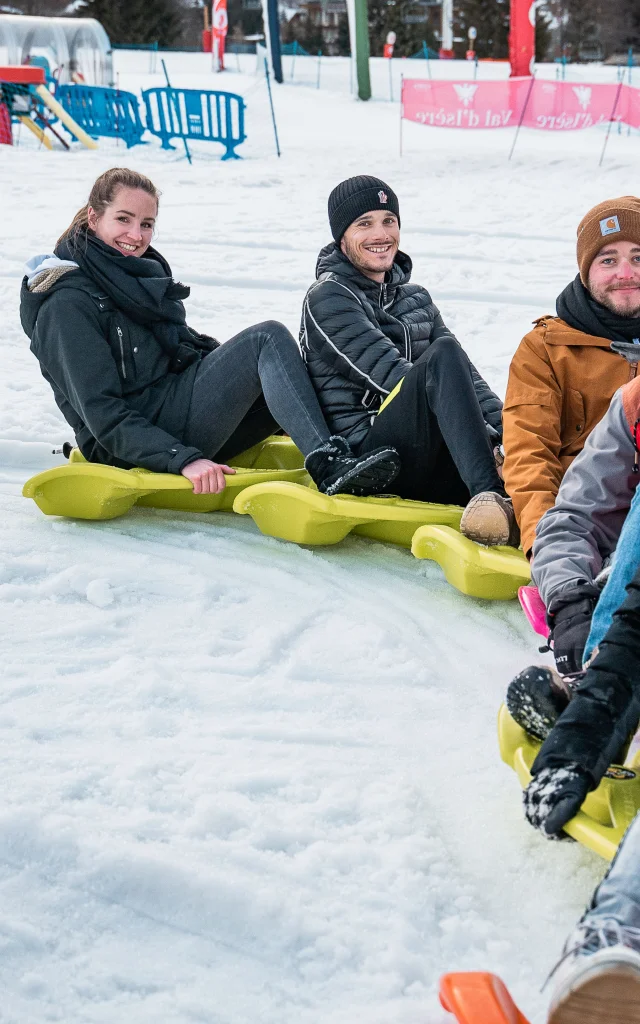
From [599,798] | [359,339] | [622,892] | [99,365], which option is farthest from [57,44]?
[622,892]

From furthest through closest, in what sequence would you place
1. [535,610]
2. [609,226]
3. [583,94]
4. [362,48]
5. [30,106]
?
1. [362,48]
2. [30,106]
3. [583,94]
4. [609,226]
5. [535,610]

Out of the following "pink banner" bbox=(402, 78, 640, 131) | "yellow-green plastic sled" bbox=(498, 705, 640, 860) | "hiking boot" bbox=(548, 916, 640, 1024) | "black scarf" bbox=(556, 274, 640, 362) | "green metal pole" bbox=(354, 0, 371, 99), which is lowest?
"yellow-green plastic sled" bbox=(498, 705, 640, 860)

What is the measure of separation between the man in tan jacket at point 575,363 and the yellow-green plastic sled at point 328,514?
1.25 feet

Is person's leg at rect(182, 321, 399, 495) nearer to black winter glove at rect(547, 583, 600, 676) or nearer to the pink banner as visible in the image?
black winter glove at rect(547, 583, 600, 676)

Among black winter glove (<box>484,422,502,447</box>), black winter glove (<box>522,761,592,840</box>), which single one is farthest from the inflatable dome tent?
black winter glove (<box>522,761,592,840</box>)

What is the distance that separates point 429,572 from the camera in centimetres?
287

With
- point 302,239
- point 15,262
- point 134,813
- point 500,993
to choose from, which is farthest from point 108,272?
point 302,239

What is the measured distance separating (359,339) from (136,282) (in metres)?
0.69

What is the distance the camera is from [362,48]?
53.7ft

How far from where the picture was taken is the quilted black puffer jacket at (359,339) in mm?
2941

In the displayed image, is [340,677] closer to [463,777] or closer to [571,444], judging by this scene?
[463,777]

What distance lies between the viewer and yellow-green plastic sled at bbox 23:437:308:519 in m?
2.98

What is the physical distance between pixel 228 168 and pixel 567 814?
426 inches

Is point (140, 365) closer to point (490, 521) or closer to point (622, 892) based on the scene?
point (490, 521)
